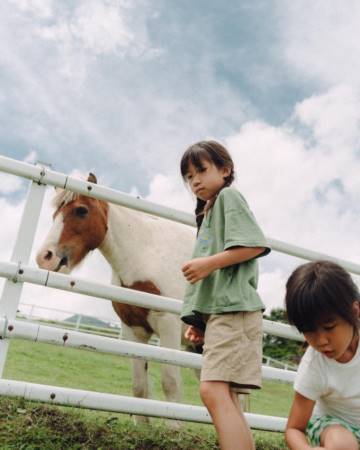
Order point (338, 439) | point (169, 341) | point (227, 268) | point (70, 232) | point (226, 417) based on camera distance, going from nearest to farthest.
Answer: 1. point (338, 439)
2. point (226, 417)
3. point (227, 268)
4. point (169, 341)
5. point (70, 232)

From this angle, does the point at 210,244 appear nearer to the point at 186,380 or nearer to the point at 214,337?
the point at 214,337

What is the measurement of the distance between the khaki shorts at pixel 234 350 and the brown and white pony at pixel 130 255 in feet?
5.58

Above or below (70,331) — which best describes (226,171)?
above

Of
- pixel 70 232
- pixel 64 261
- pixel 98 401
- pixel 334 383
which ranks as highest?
pixel 70 232

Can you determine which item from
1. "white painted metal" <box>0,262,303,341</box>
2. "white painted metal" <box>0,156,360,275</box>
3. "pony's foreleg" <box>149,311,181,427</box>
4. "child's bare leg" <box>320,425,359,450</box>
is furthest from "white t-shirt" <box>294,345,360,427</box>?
"pony's foreleg" <box>149,311,181,427</box>

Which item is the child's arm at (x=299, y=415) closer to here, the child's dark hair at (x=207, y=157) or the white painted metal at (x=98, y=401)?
the white painted metal at (x=98, y=401)

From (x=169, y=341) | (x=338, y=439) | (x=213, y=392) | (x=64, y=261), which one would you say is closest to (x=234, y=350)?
(x=213, y=392)

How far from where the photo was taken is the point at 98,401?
2.35m

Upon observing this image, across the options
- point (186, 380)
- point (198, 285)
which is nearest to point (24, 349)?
point (186, 380)

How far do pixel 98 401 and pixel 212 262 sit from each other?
3.31 ft

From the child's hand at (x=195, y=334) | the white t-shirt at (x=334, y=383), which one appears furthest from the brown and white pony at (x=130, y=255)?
the white t-shirt at (x=334, y=383)

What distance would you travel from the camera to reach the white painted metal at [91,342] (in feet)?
7.67

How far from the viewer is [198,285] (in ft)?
6.74

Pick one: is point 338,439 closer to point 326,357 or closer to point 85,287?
point 326,357
